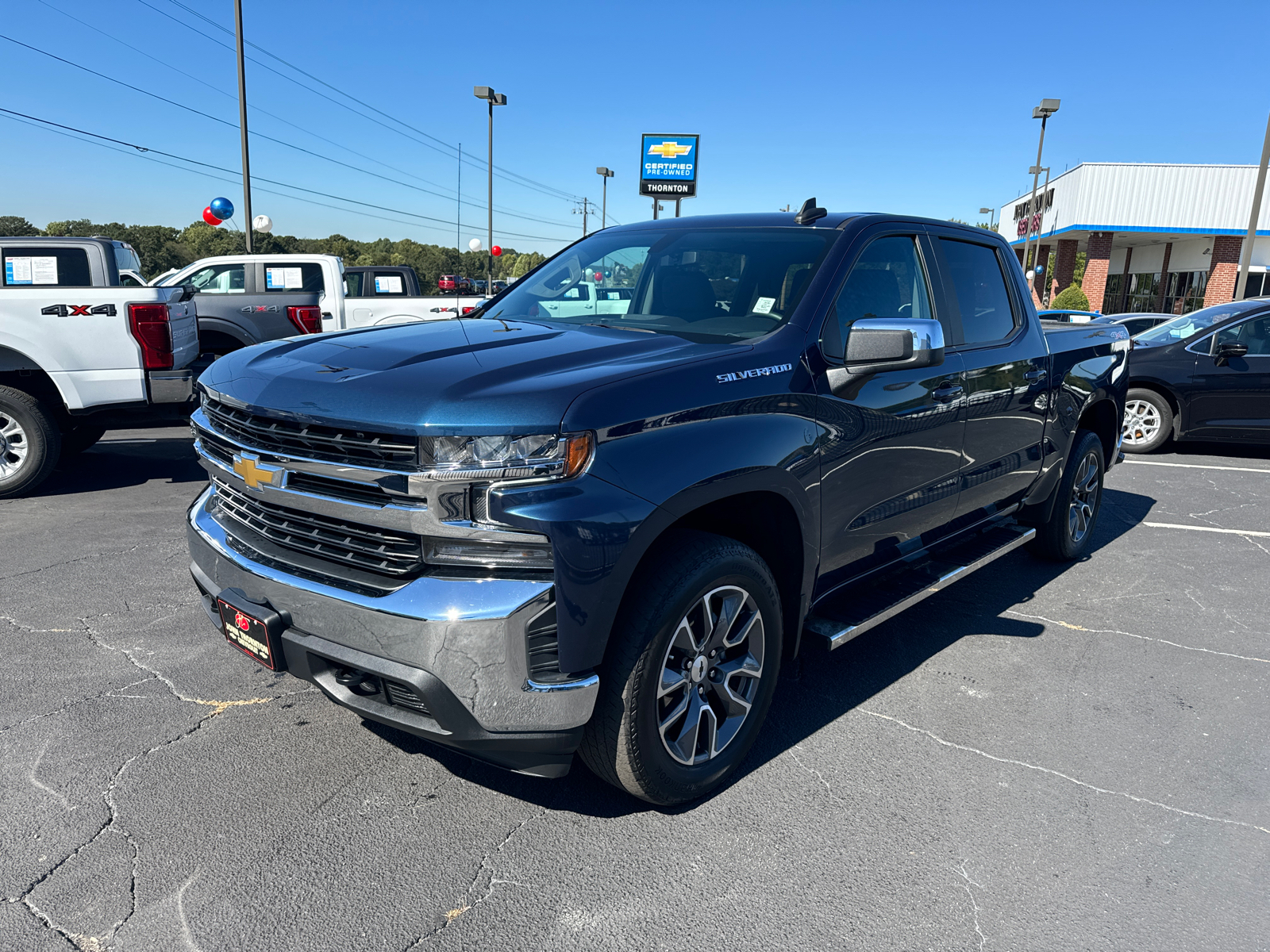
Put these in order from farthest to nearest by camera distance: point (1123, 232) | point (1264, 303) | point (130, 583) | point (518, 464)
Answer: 1. point (1123, 232)
2. point (1264, 303)
3. point (130, 583)
4. point (518, 464)

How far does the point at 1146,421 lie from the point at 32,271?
11221 millimetres

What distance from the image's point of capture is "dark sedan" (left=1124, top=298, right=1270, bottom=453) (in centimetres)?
935

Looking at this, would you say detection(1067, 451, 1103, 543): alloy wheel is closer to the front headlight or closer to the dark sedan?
the dark sedan

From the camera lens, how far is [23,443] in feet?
22.2

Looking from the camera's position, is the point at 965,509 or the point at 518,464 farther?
the point at 965,509

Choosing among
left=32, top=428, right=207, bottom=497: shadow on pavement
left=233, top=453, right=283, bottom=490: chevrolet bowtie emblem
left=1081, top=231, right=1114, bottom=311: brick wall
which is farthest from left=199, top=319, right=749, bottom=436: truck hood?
left=1081, top=231, right=1114, bottom=311: brick wall

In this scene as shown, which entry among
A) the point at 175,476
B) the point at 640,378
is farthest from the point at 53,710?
the point at 175,476

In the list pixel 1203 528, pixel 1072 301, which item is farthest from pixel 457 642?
pixel 1072 301

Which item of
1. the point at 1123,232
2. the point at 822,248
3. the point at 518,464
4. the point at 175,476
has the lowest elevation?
the point at 175,476

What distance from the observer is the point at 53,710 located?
3.45 metres

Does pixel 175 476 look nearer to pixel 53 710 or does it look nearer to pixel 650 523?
pixel 53 710

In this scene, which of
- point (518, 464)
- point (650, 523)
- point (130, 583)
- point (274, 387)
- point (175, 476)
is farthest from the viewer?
point (175, 476)

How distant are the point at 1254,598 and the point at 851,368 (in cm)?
364

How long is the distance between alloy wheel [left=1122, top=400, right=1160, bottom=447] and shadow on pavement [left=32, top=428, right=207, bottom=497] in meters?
9.58
